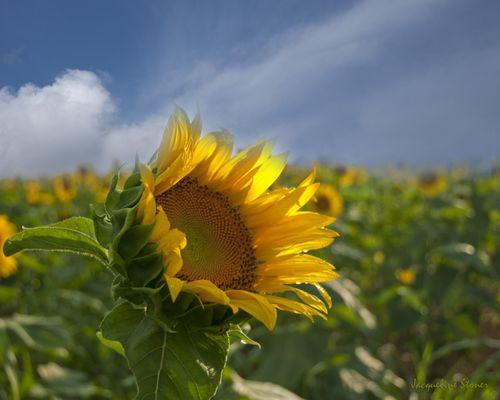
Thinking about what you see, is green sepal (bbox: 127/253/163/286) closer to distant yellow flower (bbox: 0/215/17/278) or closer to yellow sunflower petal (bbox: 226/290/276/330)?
yellow sunflower petal (bbox: 226/290/276/330)

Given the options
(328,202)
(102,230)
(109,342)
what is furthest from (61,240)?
(328,202)

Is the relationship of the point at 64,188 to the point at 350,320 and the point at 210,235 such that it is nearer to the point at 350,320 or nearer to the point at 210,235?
the point at 350,320

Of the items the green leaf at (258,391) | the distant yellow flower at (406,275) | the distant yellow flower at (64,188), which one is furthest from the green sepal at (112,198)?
the distant yellow flower at (64,188)

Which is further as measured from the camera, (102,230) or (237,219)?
(237,219)

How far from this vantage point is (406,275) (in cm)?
484

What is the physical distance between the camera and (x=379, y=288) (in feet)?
15.4

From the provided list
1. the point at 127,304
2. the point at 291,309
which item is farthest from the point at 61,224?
the point at 291,309

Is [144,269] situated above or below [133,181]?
below

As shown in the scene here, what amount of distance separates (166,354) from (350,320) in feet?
6.90

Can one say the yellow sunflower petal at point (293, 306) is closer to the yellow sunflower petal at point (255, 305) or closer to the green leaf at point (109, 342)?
the yellow sunflower petal at point (255, 305)

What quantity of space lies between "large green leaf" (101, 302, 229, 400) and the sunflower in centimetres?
7

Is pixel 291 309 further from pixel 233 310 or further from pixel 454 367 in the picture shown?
pixel 454 367

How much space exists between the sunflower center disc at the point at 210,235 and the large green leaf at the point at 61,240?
5.2 inches

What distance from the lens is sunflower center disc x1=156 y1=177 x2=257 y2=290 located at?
3.34 ft
